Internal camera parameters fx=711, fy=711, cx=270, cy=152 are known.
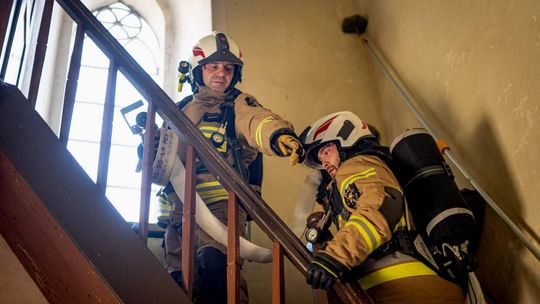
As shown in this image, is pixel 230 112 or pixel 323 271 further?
pixel 230 112

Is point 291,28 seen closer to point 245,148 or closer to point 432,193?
point 245,148

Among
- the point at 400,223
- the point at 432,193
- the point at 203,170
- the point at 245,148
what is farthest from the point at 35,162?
the point at 432,193

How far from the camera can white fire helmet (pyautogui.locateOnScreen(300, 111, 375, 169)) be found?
3.21 meters

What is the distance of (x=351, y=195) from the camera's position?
297cm

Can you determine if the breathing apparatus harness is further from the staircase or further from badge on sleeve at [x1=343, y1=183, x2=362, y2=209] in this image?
the staircase

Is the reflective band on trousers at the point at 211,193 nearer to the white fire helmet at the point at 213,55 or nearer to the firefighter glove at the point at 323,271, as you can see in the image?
the white fire helmet at the point at 213,55

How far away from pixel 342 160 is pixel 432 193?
0.42 metres

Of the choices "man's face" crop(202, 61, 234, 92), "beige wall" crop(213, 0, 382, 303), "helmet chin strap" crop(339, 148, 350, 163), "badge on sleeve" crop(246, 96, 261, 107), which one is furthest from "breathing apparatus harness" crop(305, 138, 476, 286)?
"beige wall" crop(213, 0, 382, 303)

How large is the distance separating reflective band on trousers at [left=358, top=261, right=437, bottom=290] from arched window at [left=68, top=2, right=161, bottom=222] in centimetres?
211

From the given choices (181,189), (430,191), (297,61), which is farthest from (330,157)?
(297,61)

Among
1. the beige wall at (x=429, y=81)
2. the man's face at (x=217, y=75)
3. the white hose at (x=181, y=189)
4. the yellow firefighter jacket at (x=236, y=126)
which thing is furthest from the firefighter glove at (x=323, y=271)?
the man's face at (x=217, y=75)

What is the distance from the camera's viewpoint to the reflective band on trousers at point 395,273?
9.46 ft

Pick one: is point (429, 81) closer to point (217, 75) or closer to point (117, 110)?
point (217, 75)

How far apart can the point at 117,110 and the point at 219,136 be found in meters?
2.16
